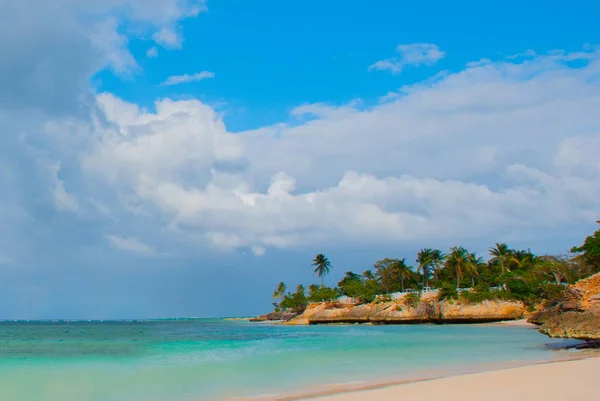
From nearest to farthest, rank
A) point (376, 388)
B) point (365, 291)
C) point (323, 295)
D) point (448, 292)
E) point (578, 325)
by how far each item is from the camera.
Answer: point (376, 388), point (578, 325), point (448, 292), point (365, 291), point (323, 295)

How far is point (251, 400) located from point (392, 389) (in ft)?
10.8

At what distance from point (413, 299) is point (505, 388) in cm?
5236

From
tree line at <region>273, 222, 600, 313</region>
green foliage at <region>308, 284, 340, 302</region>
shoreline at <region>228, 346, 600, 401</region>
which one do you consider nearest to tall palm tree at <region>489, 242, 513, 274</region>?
tree line at <region>273, 222, 600, 313</region>

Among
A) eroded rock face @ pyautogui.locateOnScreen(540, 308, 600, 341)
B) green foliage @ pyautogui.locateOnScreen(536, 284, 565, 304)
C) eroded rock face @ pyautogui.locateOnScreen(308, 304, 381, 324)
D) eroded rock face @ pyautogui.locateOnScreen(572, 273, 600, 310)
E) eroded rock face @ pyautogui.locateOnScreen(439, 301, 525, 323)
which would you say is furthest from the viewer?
eroded rock face @ pyautogui.locateOnScreen(308, 304, 381, 324)

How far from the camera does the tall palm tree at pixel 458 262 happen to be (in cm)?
6894

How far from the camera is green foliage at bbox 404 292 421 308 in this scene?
6109 centimetres

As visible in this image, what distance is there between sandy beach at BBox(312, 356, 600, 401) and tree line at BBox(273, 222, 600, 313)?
2248 centimetres

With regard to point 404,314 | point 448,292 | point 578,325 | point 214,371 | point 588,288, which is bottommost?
point 404,314

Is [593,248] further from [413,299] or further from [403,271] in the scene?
[403,271]

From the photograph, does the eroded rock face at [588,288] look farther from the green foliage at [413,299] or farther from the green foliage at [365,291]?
the green foliage at [365,291]

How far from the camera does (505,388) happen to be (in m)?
10.6

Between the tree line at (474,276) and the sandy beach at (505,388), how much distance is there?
73.8 ft

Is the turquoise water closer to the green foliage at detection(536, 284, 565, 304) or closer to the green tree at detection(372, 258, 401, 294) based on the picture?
the green foliage at detection(536, 284, 565, 304)

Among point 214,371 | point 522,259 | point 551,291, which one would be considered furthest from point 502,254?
point 214,371
